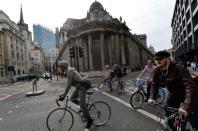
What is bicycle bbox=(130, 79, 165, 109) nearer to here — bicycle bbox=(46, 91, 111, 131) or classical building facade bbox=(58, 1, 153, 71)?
bicycle bbox=(46, 91, 111, 131)

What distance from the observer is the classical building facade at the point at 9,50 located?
276 ft

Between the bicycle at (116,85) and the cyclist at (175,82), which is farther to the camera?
the bicycle at (116,85)

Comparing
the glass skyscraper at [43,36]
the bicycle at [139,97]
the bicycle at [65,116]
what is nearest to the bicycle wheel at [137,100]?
the bicycle at [139,97]

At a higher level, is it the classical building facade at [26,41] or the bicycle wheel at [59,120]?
the classical building facade at [26,41]

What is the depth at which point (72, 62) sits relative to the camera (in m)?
75.6

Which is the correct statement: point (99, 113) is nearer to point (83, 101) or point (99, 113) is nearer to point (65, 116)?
point (83, 101)

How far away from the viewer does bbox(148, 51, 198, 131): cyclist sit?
12.9ft

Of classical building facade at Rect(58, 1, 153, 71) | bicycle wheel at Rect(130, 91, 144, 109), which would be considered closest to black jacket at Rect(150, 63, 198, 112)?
bicycle wheel at Rect(130, 91, 144, 109)

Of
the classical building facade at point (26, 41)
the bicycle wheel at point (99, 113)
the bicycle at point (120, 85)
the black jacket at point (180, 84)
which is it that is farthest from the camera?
the classical building facade at point (26, 41)

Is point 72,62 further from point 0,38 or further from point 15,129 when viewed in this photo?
point 15,129

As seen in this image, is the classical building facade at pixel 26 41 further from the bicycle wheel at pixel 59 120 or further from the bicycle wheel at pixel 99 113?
the bicycle wheel at pixel 59 120

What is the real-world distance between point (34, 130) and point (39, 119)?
1.73m

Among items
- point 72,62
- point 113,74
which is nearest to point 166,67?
point 113,74

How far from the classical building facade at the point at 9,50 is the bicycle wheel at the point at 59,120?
70646 mm
